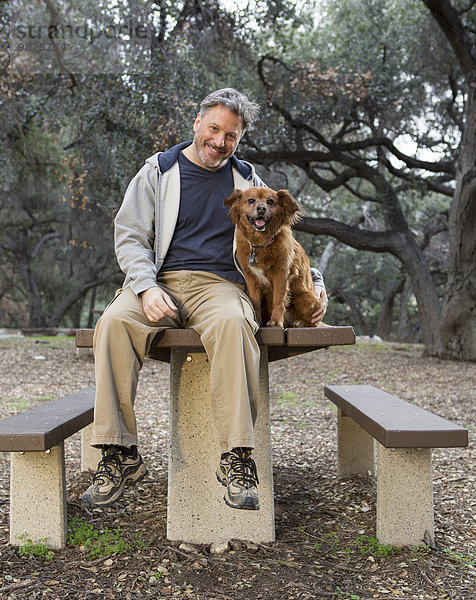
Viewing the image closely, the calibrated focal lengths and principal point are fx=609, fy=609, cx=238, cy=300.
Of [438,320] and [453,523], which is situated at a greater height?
[438,320]

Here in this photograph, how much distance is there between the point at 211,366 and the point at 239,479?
1.57 ft

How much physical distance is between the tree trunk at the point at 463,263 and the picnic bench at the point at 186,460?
7.49 meters

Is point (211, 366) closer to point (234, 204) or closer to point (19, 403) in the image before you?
point (234, 204)

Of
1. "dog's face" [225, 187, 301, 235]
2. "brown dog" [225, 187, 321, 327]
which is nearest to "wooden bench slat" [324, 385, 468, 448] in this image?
"brown dog" [225, 187, 321, 327]

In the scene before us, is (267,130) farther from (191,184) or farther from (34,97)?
(191,184)

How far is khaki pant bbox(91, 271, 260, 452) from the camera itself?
8.36 ft

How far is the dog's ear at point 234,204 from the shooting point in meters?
3.04

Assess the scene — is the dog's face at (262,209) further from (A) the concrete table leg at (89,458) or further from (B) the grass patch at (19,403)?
(B) the grass patch at (19,403)

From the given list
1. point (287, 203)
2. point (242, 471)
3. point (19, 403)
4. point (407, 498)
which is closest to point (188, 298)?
point (287, 203)

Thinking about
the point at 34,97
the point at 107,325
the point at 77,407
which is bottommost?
the point at 77,407

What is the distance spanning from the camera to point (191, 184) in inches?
127

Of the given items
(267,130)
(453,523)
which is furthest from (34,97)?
(453,523)

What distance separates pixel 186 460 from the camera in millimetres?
3055

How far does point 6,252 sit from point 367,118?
14327mm
